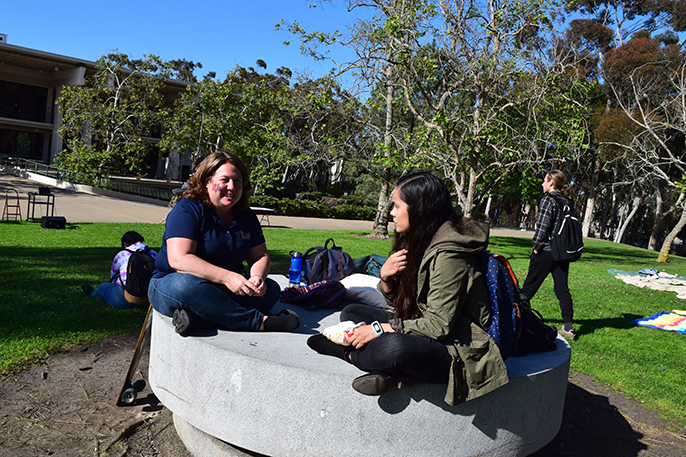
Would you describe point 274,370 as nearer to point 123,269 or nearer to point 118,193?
point 123,269

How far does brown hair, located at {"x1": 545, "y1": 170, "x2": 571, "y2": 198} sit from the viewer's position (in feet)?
19.6

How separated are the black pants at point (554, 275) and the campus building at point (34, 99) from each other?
1358 inches

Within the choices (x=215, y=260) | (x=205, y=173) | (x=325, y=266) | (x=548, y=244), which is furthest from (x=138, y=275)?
(x=548, y=244)

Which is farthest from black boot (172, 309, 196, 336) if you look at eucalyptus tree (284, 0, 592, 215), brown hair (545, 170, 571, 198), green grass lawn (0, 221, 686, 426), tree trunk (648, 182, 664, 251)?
tree trunk (648, 182, 664, 251)

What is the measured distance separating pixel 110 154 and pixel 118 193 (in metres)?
2.93

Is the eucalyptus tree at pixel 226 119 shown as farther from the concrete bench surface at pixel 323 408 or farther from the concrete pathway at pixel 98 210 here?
the concrete bench surface at pixel 323 408

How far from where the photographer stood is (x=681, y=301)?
945cm

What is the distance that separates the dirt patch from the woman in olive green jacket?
1.42m

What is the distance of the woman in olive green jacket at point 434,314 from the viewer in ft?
8.16

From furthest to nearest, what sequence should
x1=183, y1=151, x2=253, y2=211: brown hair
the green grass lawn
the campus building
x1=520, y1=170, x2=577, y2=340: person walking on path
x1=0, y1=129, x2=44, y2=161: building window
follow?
x1=0, y1=129, x2=44, y2=161: building window, the campus building, x1=520, y1=170, x2=577, y2=340: person walking on path, the green grass lawn, x1=183, y1=151, x2=253, y2=211: brown hair

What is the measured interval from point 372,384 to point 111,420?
206 centimetres

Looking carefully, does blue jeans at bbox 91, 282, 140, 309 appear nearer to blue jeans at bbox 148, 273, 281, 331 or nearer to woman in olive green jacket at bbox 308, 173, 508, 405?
blue jeans at bbox 148, 273, 281, 331

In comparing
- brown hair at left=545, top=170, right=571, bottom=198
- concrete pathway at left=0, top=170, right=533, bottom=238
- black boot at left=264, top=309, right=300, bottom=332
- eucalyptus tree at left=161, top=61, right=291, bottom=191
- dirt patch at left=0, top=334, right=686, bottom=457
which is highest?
eucalyptus tree at left=161, top=61, right=291, bottom=191

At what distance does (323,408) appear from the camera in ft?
8.36
